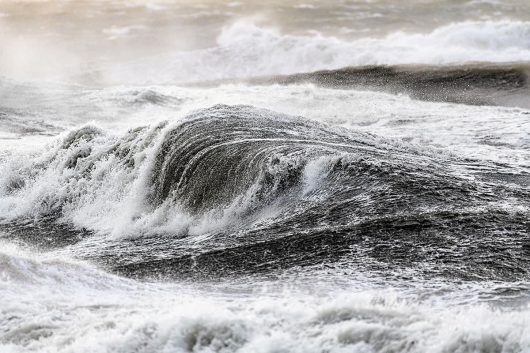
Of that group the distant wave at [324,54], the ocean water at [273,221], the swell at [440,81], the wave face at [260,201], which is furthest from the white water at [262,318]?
the distant wave at [324,54]

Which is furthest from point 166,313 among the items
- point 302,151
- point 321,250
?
point 302,151

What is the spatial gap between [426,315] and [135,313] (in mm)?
2209

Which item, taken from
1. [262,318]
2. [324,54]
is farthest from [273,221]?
[324,54]

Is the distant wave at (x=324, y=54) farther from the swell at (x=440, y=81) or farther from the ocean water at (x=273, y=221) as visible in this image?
the ocean water at (x=273, y=221)

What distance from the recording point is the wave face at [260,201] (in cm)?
668

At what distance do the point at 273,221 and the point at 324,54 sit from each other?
55.0 ft

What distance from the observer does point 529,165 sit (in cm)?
896

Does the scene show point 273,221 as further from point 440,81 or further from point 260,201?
point 440,81

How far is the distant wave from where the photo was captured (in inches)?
846

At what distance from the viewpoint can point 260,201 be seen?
316 inches

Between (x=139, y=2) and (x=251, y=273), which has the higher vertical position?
(x=139, y=2)

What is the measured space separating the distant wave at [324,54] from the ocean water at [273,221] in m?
3.68

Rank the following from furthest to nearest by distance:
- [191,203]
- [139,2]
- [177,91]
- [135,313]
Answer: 1. [139,2]
2. [177,91]
3. [191,203]
4. [135,313]

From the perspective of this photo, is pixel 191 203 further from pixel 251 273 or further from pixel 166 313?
pixel 166 313
